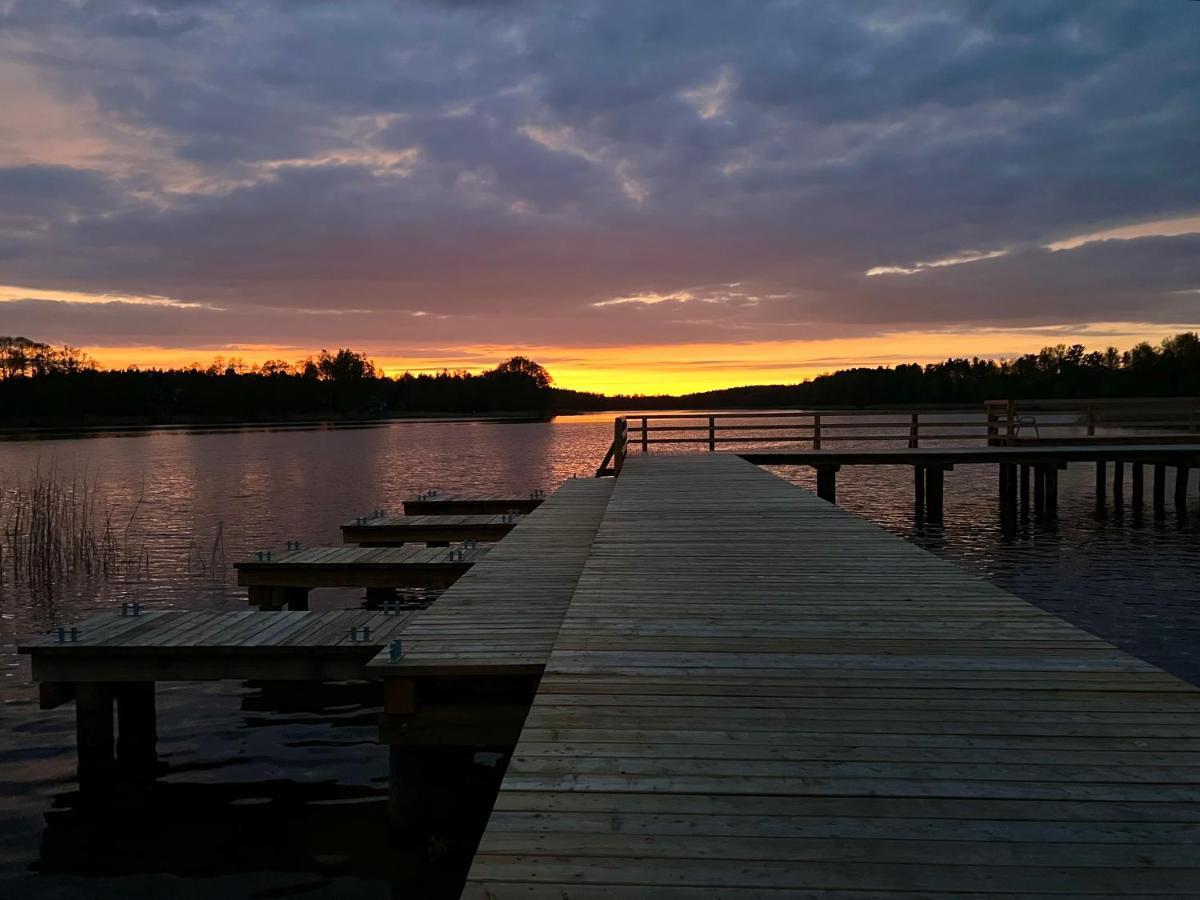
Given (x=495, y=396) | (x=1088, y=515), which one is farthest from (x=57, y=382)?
(x=1088, y=515)

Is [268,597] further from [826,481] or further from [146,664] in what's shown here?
[826,481]

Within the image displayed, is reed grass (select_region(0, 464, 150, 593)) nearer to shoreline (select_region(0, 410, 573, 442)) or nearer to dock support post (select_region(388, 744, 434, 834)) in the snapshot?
dock support post (select_region(388, 744, 434, 834))

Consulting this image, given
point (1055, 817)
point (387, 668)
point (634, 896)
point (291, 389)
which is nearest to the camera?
point (634, 896)

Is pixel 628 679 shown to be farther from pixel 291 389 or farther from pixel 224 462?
pixel 291 389

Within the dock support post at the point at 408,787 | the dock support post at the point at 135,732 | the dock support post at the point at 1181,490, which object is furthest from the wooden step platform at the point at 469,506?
the dock support post at the point at 1181,490

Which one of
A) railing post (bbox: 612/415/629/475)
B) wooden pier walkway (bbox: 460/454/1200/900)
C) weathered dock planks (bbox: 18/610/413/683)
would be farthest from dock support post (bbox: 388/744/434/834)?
railing post (bbox: 612/415/629/475)

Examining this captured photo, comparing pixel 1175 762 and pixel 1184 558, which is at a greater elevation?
pixel 1175 762

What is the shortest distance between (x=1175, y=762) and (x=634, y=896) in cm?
244

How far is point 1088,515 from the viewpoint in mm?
23859

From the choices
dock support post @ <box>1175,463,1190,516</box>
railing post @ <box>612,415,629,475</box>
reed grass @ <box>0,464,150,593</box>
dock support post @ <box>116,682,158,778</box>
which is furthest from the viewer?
dock support post @ <box>1175,463,1190,516</box>

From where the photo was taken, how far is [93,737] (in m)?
7.22

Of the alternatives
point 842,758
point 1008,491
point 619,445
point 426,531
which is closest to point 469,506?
point 426,531

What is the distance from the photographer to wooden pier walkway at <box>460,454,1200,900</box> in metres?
2.90

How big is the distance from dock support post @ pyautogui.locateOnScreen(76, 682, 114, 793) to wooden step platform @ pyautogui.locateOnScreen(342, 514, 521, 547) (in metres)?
7.44
